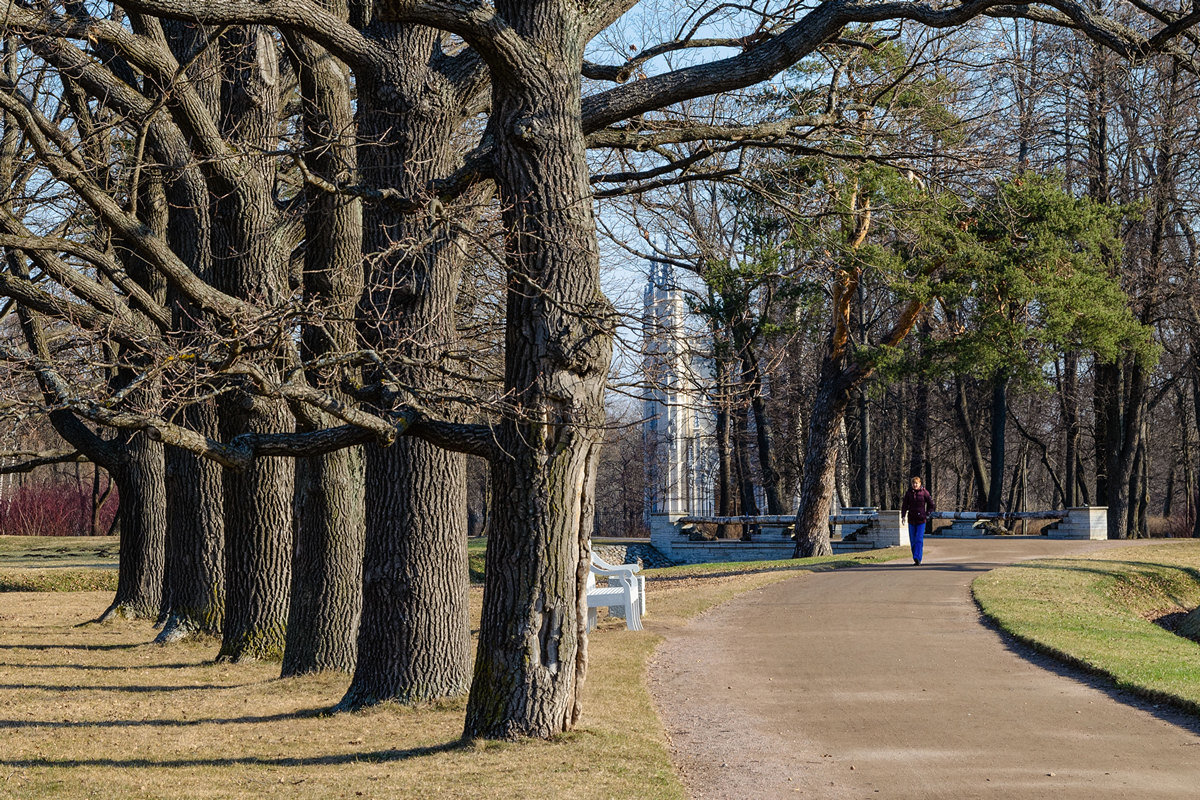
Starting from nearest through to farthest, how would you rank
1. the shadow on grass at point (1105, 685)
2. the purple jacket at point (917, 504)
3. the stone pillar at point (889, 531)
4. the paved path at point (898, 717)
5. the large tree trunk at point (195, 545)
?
1. the paved path at point (898, 717)
2. the shadow on grass at point (1105, 685)
3. the large tree trunk at point (195, 545)
4. the purple jacket at point (917, 504)
5. the stone pillar at point (889, 531)

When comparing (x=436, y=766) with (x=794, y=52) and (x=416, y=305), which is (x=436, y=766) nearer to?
(x=416, y=305)

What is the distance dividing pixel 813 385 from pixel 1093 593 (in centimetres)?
2411

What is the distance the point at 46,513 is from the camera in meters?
46.9

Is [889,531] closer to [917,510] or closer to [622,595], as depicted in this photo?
[917,510]

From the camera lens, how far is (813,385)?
40094mm

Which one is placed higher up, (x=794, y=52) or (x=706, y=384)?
(x=794, y=52)

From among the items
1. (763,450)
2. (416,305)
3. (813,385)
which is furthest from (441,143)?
(813,385)

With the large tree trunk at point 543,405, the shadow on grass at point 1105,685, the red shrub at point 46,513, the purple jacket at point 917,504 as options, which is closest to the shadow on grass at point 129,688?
the large tree trunk at point 543,405

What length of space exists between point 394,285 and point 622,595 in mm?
6083

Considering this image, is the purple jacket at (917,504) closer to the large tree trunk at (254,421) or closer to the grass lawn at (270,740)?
the grass lawn at (270,740)

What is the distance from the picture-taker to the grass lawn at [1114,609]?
958 cm

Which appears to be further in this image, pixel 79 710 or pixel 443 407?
pixel 79 710

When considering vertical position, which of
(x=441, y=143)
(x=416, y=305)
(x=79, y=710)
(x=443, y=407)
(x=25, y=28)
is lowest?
(x=79, y=710)

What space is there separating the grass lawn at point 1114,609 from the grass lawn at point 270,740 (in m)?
4.27
